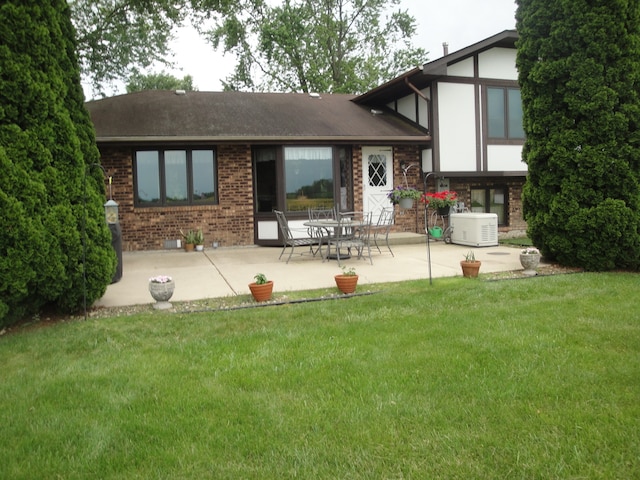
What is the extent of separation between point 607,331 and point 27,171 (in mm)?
5353

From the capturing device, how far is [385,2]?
26.6m

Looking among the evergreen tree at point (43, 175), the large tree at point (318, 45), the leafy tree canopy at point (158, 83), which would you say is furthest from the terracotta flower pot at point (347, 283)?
the leafy tree canopy at point (158, 83)

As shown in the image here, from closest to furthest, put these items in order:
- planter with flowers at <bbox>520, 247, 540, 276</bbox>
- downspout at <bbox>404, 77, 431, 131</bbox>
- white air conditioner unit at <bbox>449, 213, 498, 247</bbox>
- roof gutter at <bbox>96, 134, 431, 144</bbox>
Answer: planter with flowers at <bbox>520, 247, 540, 276</bbox> → roof gutter at <bbox>96, 134, 431, 144</bbox> → white air conditioner unit at <bbox>449, 213, 498, 247</bbox> → downspout at <bbox>404, 77, 431, 131</bbox>

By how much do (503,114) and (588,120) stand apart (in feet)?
18.6

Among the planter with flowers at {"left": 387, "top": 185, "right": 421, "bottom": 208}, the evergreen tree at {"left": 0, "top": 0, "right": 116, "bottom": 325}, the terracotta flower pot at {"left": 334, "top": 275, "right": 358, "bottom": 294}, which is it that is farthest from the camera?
the planter with flowers at {"left": 387, "top": 185, "right": 421, "bottom": 208}

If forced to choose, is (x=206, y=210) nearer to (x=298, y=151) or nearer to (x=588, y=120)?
(x=298, y=151)

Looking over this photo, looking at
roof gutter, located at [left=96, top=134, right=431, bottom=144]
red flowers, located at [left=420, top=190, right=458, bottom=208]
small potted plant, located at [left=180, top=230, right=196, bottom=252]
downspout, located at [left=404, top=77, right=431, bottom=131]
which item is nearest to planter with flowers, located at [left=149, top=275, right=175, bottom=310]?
small potted plant, located at [left=180, top=230, right=196, bottom=252]

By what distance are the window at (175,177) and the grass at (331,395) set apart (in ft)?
20.4

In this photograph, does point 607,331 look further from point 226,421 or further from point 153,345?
point 153,345

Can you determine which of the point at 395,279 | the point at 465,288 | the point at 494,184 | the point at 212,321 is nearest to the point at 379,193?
the point at 494,184

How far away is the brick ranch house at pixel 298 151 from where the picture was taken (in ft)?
35.7

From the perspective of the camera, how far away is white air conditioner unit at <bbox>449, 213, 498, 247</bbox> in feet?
34.7

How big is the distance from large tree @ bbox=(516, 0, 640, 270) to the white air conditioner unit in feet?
9.81

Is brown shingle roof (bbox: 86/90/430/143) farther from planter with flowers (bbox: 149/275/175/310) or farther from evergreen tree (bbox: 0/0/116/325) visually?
planter with flowers (bbox: 149/275/175/310)
